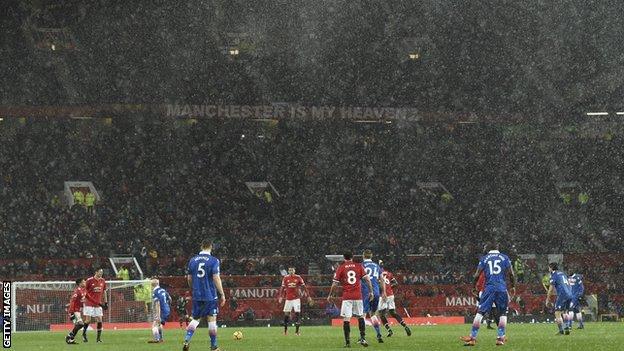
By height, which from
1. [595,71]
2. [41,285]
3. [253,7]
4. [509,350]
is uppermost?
[253,7]

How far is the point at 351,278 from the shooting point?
25.1 meters

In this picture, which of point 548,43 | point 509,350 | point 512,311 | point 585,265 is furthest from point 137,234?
point 509,350

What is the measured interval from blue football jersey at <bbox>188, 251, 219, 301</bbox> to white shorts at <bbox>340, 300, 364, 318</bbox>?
157 inches

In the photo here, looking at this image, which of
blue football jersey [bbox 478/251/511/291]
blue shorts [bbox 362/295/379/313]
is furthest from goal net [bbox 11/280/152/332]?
blue football jersey [bbox 478/251/511/291]

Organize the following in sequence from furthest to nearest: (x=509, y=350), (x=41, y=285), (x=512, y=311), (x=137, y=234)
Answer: (x=137, y=234)
(x=512, y=311)
(x=41, y=285)
(x=509, y=350)

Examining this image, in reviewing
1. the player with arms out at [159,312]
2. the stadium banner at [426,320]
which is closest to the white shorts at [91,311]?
the player with arms out at [159,312]

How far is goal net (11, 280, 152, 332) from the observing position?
39250 mm

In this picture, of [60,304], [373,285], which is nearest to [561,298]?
[373,285]

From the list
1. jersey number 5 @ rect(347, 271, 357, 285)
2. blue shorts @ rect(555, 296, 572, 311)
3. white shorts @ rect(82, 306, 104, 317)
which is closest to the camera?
jersey number 5 @ rect(347, 271, 357, 285)

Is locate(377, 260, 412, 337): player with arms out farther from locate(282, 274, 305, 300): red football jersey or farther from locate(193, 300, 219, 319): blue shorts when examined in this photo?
locate(193, 300, 219, 319): blue shorts

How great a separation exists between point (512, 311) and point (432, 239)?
9603mm

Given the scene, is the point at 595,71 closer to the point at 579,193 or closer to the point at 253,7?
the point at 579,193

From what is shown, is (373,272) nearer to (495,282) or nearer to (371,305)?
(371,305)

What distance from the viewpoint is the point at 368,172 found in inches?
2406
